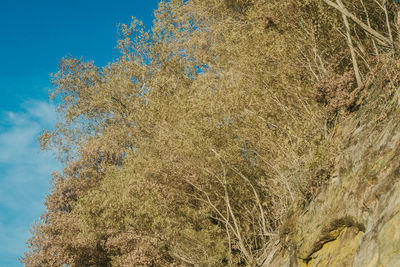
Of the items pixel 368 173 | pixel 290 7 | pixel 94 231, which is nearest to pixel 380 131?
pixel 368 173

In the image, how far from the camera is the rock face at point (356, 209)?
8.39 m

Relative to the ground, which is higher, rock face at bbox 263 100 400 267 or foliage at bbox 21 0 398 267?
foliage at bbox 21 0 398 267

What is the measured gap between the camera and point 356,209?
34.1 feet

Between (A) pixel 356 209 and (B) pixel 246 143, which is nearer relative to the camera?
(A) pixel 356 209

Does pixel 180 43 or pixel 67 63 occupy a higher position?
pixel 67 63

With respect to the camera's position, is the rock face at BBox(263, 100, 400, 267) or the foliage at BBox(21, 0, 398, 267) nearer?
the rock face at BBox(263, 100, 400, 267)

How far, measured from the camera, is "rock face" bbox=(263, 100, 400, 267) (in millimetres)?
8391

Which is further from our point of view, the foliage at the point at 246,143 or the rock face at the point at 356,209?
the foliage at the point at 246,143

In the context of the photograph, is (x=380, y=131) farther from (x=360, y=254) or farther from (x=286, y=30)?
(x=286, y=30)

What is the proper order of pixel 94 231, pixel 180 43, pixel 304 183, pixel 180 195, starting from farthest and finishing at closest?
pixel 180 43
pixel 94 231
pixel 180 195
pixel 304 183

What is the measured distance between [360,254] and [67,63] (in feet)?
153

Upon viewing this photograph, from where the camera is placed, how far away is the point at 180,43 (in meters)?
38.7

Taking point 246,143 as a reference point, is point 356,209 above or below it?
below

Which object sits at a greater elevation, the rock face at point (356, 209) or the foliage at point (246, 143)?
the foliage at point (246, 143)
